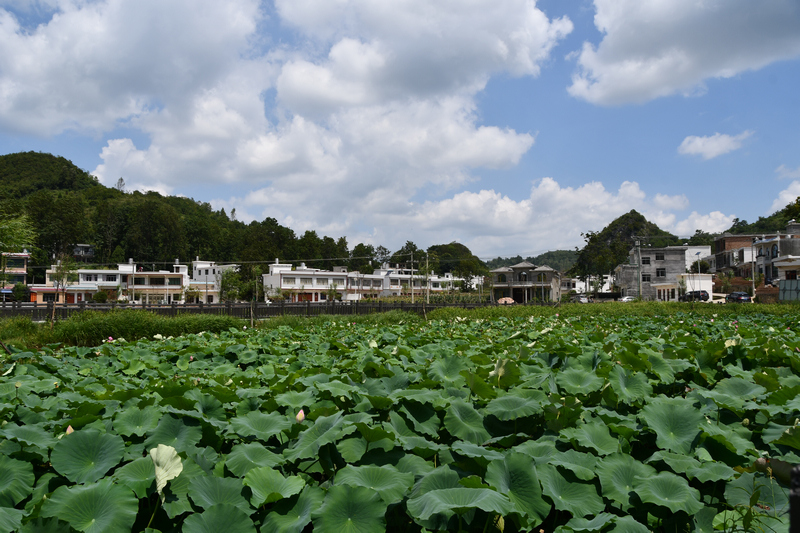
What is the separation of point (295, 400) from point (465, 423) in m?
0.80

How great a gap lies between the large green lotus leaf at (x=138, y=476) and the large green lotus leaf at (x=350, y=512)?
54cm

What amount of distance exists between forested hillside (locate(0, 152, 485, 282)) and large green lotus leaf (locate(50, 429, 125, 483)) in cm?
7238

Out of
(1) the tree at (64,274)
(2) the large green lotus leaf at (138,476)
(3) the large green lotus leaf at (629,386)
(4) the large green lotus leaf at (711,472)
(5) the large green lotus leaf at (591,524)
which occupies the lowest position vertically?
(5) the large green lotus leaf at (591,524)

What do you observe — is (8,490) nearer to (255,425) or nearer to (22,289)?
(255,425)

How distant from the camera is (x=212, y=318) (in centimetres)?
1734

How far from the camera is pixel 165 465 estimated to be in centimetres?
146

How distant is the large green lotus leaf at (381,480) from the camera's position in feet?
4.52

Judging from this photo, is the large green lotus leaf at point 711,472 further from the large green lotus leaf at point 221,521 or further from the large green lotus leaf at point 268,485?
the large green lotus leaf at point 221,521

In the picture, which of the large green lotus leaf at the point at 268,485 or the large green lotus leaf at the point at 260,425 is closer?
the large green lotus leaf at the point at 268,485

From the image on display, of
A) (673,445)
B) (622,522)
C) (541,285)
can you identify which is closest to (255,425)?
(622,522)

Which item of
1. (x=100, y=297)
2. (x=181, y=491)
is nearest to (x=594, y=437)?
(x=181, y=491)

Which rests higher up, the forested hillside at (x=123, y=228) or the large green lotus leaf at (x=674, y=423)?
the forested hillside at (x=123, y=228)

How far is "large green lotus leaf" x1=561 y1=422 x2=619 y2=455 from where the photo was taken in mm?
1691

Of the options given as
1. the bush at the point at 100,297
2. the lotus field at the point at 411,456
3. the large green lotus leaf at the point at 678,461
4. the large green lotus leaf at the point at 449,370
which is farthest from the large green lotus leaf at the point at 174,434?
the bush at the point at 100,297
